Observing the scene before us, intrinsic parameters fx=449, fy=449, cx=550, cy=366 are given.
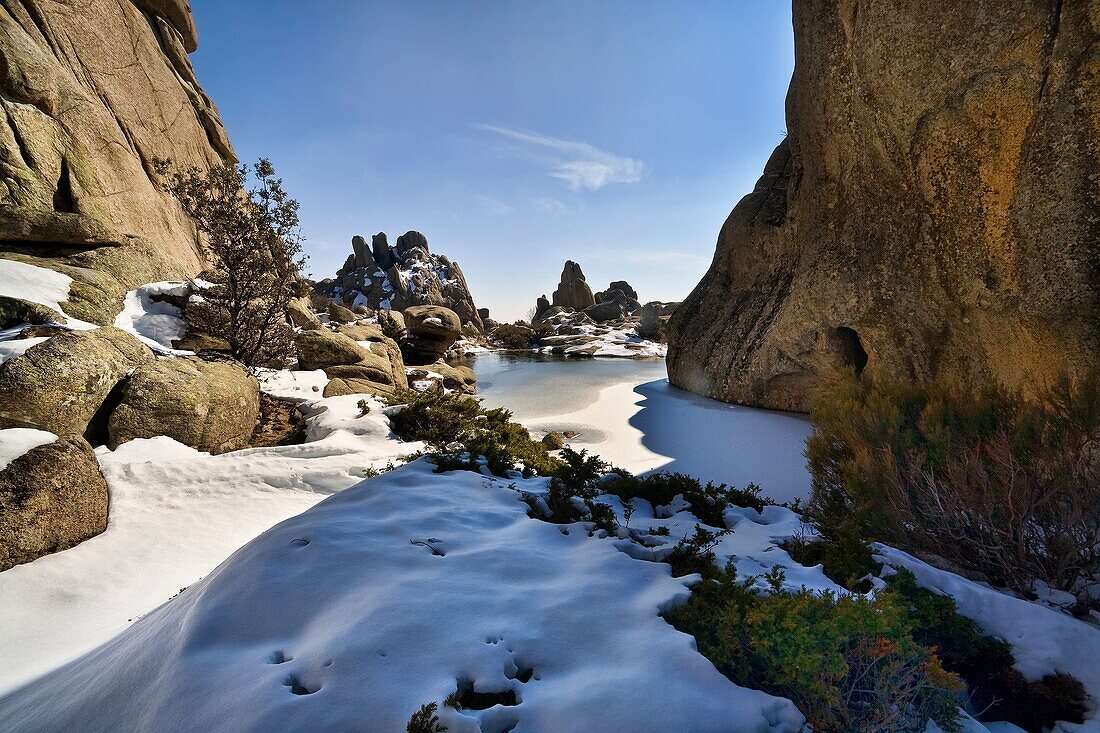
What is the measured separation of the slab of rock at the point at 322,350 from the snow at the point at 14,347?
7.92m

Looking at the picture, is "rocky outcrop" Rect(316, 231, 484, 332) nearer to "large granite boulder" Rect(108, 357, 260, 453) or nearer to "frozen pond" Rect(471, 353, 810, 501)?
"frozen pond" Rect(471, 353, 810, 501)

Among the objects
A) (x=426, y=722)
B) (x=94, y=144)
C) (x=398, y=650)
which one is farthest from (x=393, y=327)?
(x=426, y=722)

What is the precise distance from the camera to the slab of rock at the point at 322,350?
45.6 ft

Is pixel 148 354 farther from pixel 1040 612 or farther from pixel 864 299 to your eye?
pixel 864 299

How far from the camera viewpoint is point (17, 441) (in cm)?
421

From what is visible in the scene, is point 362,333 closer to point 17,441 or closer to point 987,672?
point 17,441

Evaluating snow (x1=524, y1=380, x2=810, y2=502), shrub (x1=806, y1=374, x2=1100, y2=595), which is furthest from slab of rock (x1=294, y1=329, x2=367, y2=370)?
shrub (x1=806, y1=374, x2=1100, y2=595)

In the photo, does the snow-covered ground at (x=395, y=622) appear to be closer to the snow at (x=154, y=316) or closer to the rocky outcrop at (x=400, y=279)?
the snow at (x=154, y=316)

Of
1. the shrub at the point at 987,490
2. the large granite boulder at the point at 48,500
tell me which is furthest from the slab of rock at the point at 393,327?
the shrub at the point at 987,490

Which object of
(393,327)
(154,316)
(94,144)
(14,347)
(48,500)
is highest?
(94,144)

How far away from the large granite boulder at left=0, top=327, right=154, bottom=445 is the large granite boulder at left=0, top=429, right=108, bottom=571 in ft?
3.26

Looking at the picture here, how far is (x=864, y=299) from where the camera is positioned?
10.9m

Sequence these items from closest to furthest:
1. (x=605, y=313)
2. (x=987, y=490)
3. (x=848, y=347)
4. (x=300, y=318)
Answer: (x=987, y=490)
(x=848, y=347)
(x=300, y=318)
(x=605, y=313)

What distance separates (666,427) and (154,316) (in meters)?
12.1
